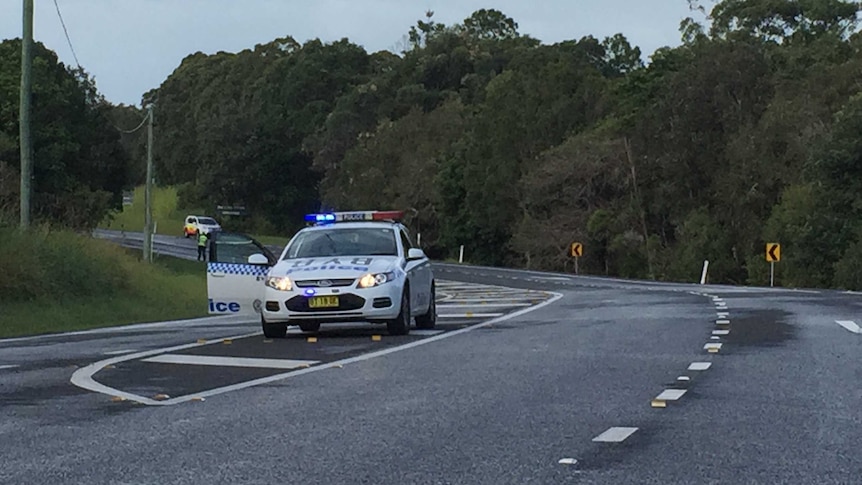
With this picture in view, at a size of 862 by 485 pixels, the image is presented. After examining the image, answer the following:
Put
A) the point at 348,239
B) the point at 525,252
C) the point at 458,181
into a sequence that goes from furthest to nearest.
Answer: the point at 458,181 → the point at 525,252 → the point at 348,239

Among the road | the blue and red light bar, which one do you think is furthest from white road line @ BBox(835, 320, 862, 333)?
the blue and red light bar

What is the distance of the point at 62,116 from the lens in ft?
211

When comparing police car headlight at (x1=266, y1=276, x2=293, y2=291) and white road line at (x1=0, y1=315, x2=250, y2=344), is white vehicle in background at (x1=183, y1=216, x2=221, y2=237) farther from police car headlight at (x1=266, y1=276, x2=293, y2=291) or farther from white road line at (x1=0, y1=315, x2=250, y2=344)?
police car headlight at (x1=266, y1=276, x2=293, y2=291)

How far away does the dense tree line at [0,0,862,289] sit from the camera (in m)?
61.0

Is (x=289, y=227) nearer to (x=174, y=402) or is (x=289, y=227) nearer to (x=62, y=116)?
(x=62, y=116)

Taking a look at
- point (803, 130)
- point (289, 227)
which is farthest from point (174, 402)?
point (289, 227)

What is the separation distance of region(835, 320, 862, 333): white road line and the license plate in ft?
21.0

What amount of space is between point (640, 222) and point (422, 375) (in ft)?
194

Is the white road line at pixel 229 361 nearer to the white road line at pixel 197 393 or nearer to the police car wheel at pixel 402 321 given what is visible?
the white road line at pixel 197 393

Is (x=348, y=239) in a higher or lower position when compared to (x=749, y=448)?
higher

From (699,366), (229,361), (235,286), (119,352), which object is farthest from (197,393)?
(235,286)

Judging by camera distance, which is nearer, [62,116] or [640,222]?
[62,116]

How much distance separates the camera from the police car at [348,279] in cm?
1722

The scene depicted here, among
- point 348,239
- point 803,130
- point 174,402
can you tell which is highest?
point 803,130
